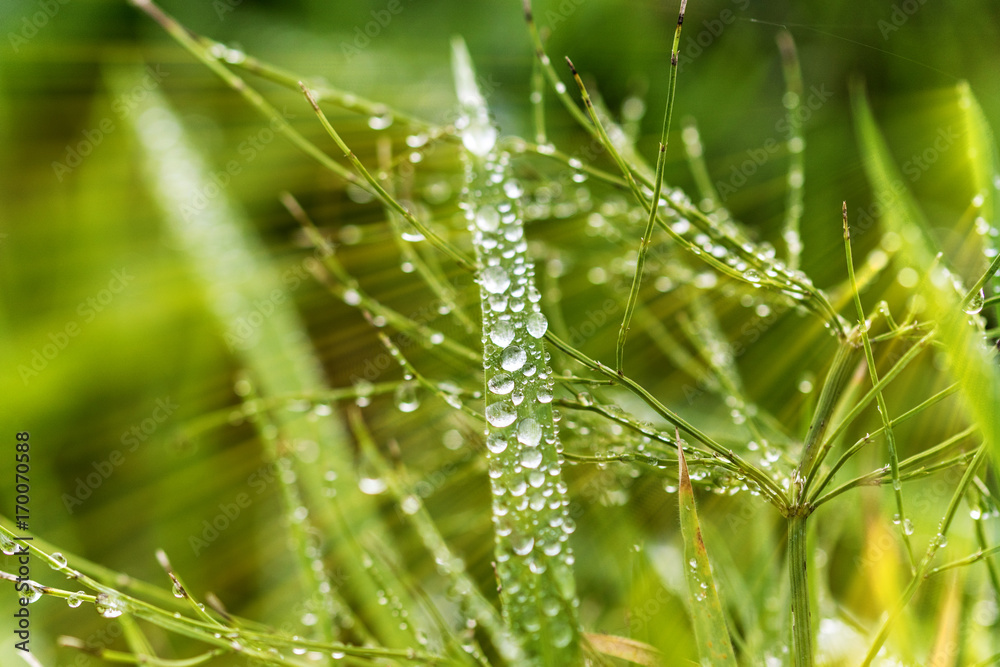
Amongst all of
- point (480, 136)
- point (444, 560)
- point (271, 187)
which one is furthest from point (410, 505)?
point (271, 187)

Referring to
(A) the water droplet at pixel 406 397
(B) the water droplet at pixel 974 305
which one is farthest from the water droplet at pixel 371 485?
(B) the water droplet at pixel 974 305

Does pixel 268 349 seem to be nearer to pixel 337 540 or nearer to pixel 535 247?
pixel 337 540

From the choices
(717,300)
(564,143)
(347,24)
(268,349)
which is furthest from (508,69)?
(268,349)

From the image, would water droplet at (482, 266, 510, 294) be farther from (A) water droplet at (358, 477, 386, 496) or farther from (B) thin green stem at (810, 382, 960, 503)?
(A) water droplet at (358, 477, 386, 496)

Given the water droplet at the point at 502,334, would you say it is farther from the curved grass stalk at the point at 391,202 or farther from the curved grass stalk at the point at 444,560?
the curved grass stalk at the point at 444,560

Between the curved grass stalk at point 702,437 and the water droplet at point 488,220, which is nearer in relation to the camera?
the curved grass stalk at point 702,437

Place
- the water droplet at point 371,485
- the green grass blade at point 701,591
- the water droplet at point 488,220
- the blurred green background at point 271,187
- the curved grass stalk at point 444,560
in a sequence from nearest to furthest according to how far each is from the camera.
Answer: the green grass blade at point 701,591 < the water droplet at point 488,220 < the curved grass stalk at point 444,560 < the water droplet at point 371,485 < the blurred green background at point 271,187
